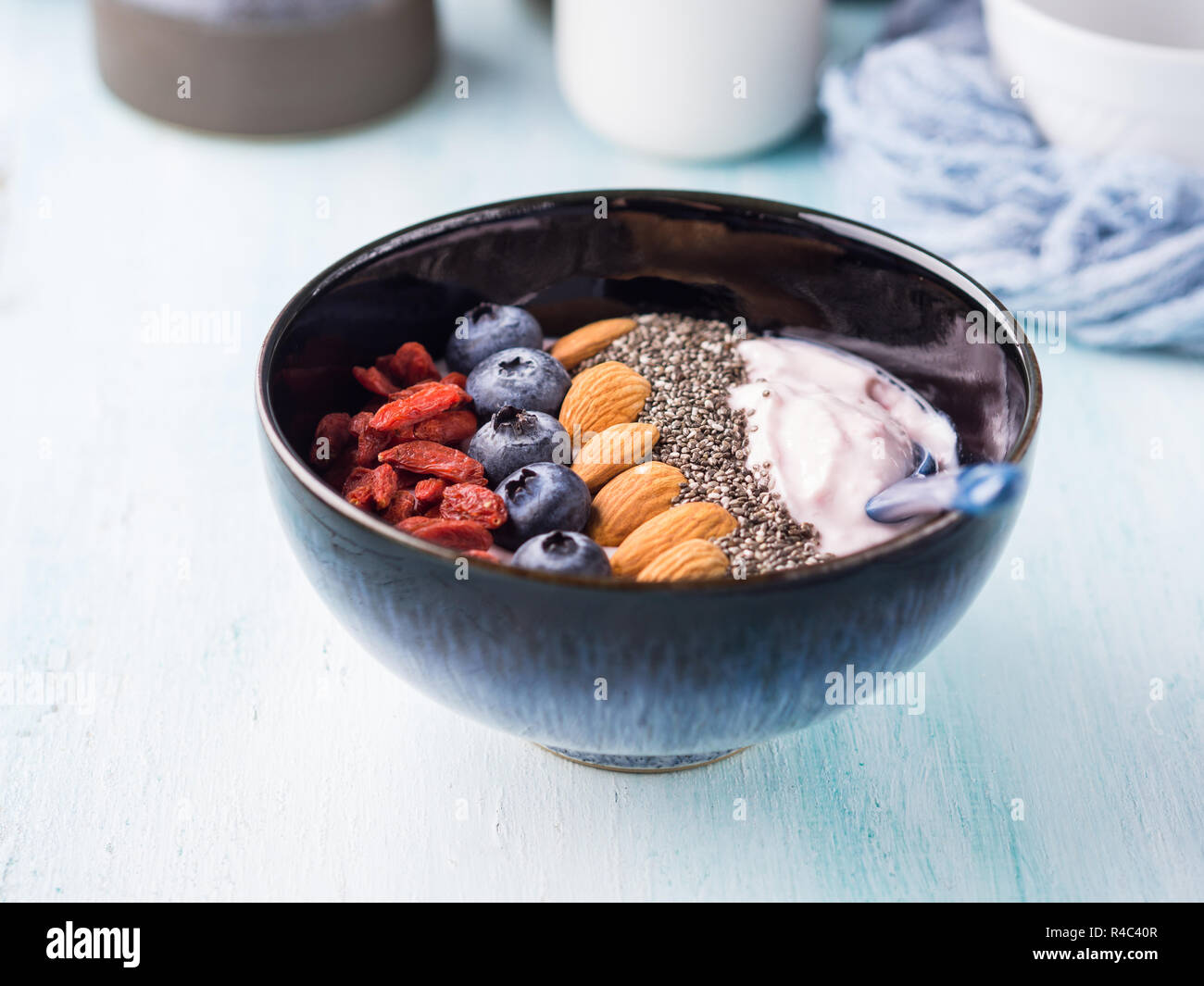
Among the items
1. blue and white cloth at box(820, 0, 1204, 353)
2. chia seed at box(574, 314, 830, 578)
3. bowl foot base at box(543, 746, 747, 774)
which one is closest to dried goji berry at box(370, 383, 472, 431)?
chia seed at box(574, 314, 830, 578)

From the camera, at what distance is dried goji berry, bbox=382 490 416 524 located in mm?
707

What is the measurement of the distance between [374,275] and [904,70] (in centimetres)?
76

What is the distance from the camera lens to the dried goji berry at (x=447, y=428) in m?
0.76

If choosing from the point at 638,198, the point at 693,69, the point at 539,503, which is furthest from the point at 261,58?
the point at 539,503

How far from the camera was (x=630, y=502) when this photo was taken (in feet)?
2.32

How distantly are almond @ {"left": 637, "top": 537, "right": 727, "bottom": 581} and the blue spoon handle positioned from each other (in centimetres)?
10

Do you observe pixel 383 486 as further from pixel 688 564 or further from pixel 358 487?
pixel 688 564

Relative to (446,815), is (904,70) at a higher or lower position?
higher

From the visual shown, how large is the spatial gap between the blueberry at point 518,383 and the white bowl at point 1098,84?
2.18ft

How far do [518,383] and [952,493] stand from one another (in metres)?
0.28

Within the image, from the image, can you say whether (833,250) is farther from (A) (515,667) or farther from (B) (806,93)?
(B) (806,93)

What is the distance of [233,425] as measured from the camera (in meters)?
1.05

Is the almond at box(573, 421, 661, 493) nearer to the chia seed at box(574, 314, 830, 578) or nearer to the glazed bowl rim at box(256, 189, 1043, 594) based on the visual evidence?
the chia seed at box(574, 314, 830, 578)

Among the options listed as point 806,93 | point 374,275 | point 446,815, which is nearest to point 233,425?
point 374,275
